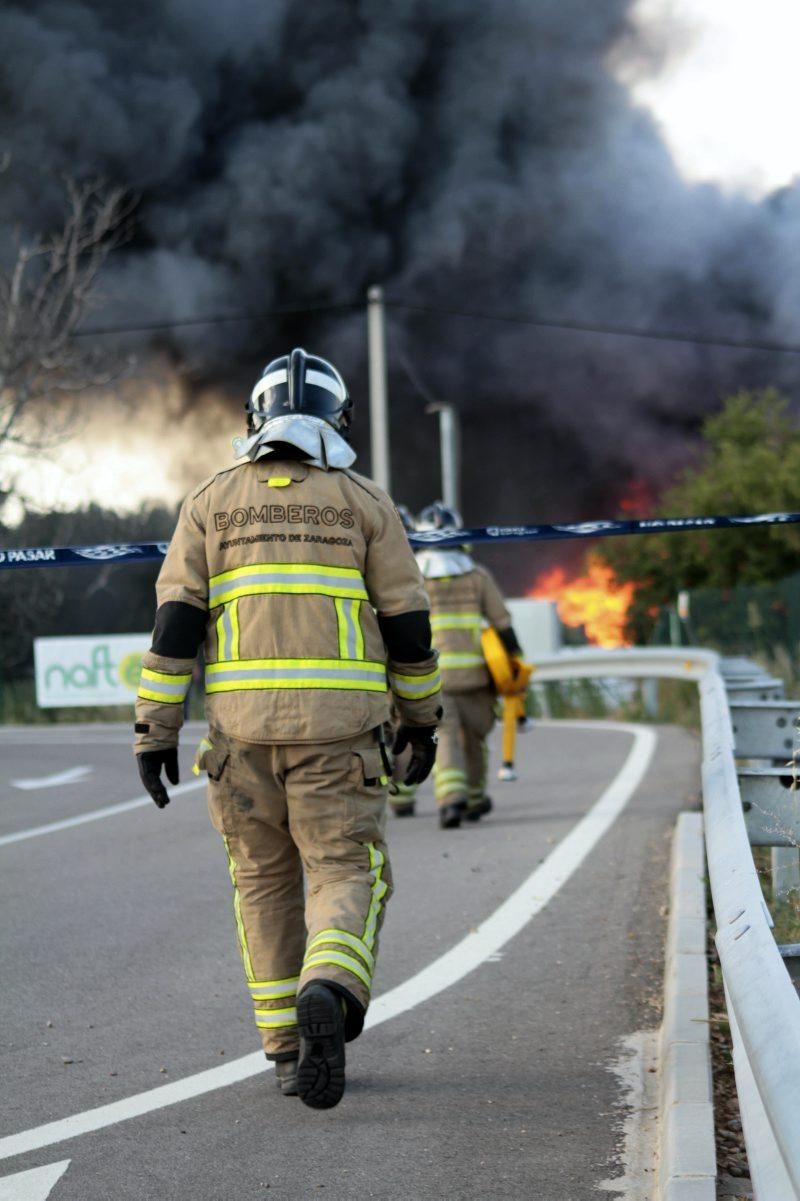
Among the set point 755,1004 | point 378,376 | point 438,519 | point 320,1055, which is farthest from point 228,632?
point 378,376

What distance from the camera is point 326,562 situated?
4.38 meters

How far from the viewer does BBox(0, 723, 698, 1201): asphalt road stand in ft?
12.9

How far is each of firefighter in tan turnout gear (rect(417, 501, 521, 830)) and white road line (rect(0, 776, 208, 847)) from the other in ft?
5.54

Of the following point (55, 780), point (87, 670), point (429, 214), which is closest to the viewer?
point (55, 780)

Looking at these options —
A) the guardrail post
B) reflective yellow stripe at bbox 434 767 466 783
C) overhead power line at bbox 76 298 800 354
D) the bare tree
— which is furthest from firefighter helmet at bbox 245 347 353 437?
overhead power line at bbox 76 298 800 354

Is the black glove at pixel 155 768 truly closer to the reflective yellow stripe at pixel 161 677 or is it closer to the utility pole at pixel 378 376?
the reflective yellow stripe at pixel 161 677

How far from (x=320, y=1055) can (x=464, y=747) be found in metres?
6.10

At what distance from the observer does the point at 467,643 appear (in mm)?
10016

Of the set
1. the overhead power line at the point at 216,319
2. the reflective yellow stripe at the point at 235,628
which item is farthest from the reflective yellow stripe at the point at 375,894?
the overhead power line at the point at 216,319

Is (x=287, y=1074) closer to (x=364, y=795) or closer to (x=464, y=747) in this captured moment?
(x=364, y=795)

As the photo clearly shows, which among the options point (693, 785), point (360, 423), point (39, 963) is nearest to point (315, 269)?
point (360, 423)

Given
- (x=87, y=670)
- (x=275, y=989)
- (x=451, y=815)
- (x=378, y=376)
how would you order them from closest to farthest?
(x=275, y=989), (x=451, y=815), (x=87, y=670), (x=378, y=376)

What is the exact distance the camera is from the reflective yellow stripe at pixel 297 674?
430 centimetres

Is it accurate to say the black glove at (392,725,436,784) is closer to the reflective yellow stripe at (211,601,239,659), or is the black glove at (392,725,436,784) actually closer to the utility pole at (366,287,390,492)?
the reflective yellow stripe at (211,601,239,659)
